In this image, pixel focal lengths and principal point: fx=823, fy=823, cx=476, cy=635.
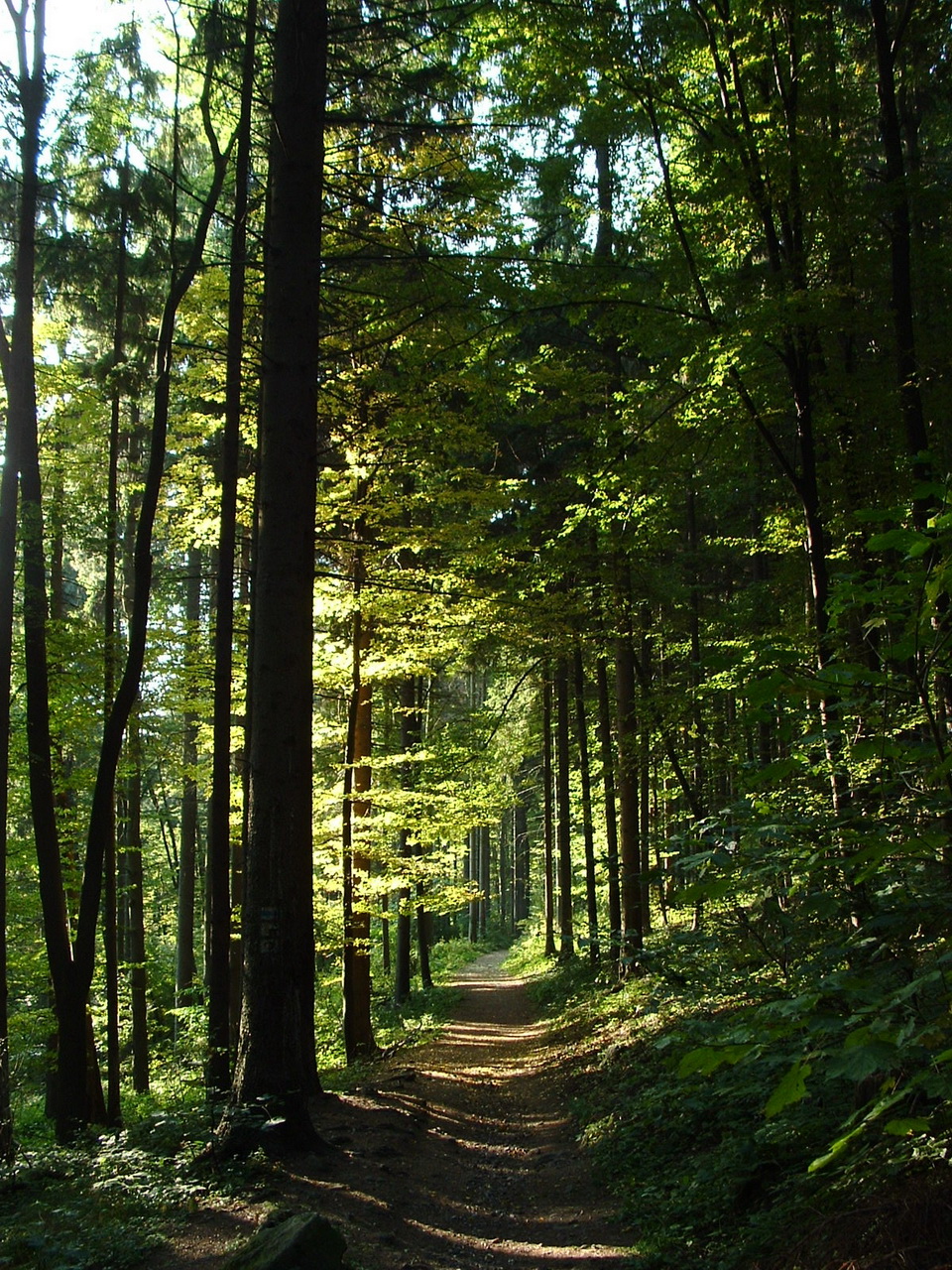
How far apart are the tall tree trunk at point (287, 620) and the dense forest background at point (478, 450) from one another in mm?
33

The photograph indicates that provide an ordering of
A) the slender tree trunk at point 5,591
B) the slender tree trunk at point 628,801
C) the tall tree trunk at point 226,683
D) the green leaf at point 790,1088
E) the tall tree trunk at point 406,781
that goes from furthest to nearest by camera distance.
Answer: the tall tree trunk at point 406,781 → the slender tree trunk at point 628,801 → the slender tree trunk at point 5,591 → the tall tree trunk at point 226,683 → the green leaf at point 790,1088

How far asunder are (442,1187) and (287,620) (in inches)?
190

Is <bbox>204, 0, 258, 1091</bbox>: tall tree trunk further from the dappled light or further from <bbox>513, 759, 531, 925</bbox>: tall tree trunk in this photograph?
<bbox>513, 759, 531, 925</bbox>: tall tree trunk

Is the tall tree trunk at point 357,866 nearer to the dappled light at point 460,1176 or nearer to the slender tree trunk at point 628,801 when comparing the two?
the dappled light at point 460,1176

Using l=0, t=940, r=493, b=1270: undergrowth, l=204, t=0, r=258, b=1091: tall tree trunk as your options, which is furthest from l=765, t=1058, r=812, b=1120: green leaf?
l=204, t=0, r=258, b=1091: tall tree trunk

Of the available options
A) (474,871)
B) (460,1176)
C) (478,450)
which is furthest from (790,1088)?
(474,871)

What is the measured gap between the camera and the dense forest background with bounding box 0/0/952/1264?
3639 mm

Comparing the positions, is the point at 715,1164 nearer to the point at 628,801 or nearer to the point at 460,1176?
the point at 460,1176

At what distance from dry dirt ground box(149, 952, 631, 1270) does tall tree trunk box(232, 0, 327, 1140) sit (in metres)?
0.72

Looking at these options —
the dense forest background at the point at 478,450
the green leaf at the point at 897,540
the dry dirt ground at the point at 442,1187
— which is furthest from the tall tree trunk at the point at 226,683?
the green leaf at the point at 897,540

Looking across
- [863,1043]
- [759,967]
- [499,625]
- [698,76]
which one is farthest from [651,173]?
[863,1043]

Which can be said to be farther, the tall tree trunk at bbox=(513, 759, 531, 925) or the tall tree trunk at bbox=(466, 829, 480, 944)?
the tall tree trunk at bbox=(513, 759, 531, 925)

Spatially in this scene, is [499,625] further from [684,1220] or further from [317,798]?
[684,1220]

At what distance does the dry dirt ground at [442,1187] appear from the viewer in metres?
5.06
